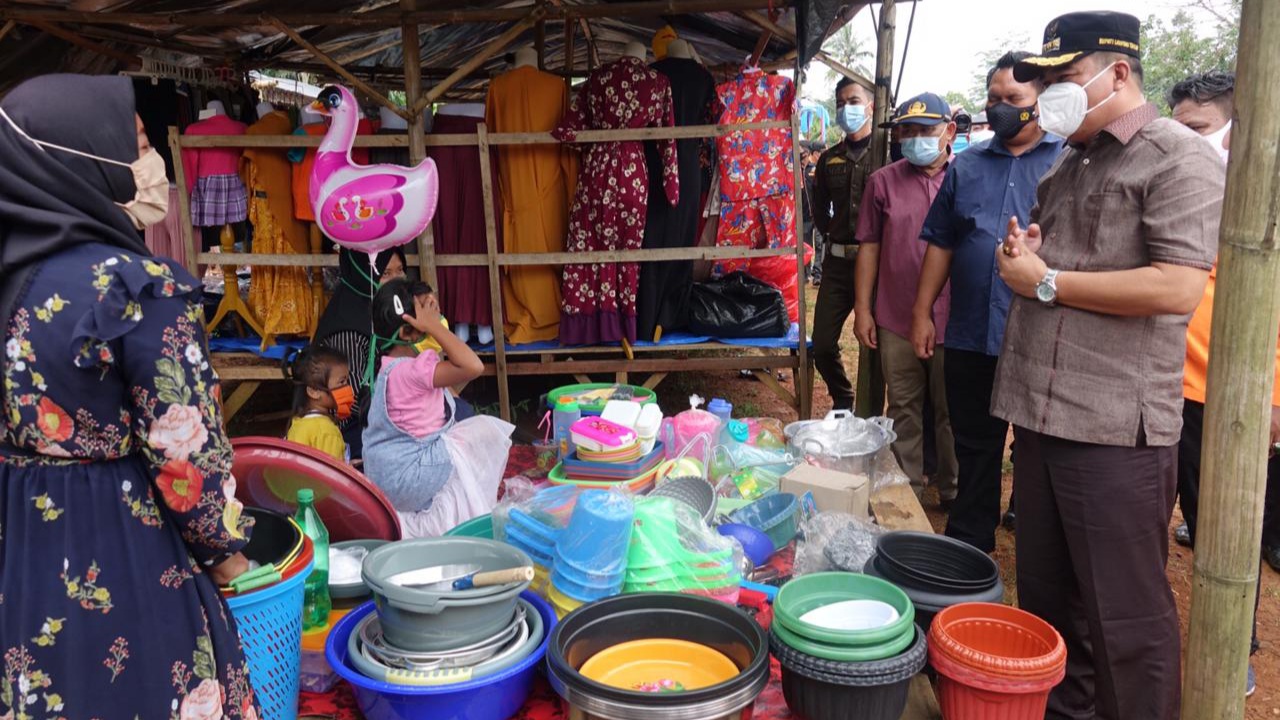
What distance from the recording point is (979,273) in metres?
3.70

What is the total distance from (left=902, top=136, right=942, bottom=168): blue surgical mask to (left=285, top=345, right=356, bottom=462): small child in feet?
9.47

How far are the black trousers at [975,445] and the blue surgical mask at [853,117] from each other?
2.08 meters

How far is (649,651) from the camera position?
6.75 feet

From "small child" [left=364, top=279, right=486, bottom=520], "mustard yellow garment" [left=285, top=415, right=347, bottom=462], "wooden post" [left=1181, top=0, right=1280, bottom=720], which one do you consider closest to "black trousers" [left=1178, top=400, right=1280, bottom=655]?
"wooden post" [left=1181, top=0, right=1280, bottom=720]

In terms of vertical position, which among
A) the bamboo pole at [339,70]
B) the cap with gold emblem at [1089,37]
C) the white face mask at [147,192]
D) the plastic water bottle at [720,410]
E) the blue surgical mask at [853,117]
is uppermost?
the bamboo pole at [339,70]

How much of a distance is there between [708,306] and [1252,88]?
4003 millimetres

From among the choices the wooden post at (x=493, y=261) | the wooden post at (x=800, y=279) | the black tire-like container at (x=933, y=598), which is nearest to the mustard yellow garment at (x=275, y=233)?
the wooden post at (x=493, y=261)

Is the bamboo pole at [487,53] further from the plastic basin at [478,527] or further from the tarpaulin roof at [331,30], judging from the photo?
the plastic basin at [478,527]

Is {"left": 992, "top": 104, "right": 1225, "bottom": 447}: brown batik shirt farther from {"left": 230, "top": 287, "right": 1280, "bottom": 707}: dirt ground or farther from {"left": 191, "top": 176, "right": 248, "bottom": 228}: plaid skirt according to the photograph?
{"left": 191, "top": 176, "right": 248, "bottom": 228}: plaid skirt

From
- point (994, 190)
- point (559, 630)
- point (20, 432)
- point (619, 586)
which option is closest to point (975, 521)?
point (994, 190)

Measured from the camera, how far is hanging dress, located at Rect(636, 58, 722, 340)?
17.1 ft

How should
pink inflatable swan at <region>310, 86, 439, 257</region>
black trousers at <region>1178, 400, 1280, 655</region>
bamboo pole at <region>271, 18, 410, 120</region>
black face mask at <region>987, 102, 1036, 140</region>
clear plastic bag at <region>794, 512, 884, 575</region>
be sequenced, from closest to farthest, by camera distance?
clear plastic bag at <region>794, 512, 884, 575</region> < black trousers at <region>1178, 400, 1280, 655</region> < black face mask at <region>987, 102, 1036, 140</region> < pink inflatable swan at <region>310, 86, 439, 257</region> < bamboo pole at <region>271, 18, 410, 120</region>

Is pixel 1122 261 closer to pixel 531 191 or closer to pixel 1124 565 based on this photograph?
pixel 1124 565

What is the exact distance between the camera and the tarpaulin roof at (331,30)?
482 cm
